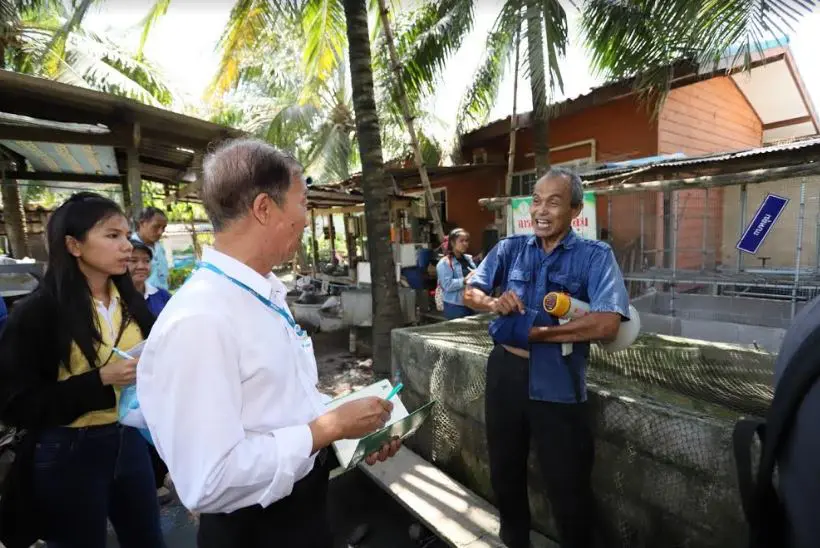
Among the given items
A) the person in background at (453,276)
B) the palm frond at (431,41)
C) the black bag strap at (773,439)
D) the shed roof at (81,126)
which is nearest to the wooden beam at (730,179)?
the person in background at (453,276)

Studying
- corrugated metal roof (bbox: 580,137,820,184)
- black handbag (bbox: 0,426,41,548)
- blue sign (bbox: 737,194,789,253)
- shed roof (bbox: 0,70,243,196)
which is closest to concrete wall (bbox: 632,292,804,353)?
blue sign (bbox: 737,194,789,253)

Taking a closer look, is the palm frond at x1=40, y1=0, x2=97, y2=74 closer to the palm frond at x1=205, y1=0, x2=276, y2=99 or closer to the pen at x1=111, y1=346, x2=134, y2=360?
the palm frond at x1=205, y1=0, x2=276, y2=99

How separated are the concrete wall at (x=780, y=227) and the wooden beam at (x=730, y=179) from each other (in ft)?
12.8

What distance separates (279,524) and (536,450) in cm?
135

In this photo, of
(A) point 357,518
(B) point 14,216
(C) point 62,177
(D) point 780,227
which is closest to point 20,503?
(A) point 357,518

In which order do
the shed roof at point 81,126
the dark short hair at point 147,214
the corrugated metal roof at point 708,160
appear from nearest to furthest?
the dark short hair at point 147,214, the shed roof at point 81,126, the corrugated metal roof at point 708,160

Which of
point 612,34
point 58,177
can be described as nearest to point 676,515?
point 612,34

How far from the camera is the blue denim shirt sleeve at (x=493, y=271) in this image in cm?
241

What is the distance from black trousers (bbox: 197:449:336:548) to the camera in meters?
1.18

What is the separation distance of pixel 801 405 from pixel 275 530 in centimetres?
126

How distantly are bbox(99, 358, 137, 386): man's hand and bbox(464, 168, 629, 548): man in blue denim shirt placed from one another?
5.05 feet

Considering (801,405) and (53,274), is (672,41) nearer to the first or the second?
(801,405)

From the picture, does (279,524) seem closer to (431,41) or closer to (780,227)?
(431,41)

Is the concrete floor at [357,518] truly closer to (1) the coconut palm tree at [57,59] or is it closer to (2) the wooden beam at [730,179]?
(2) the wooden beam at [730,179]
